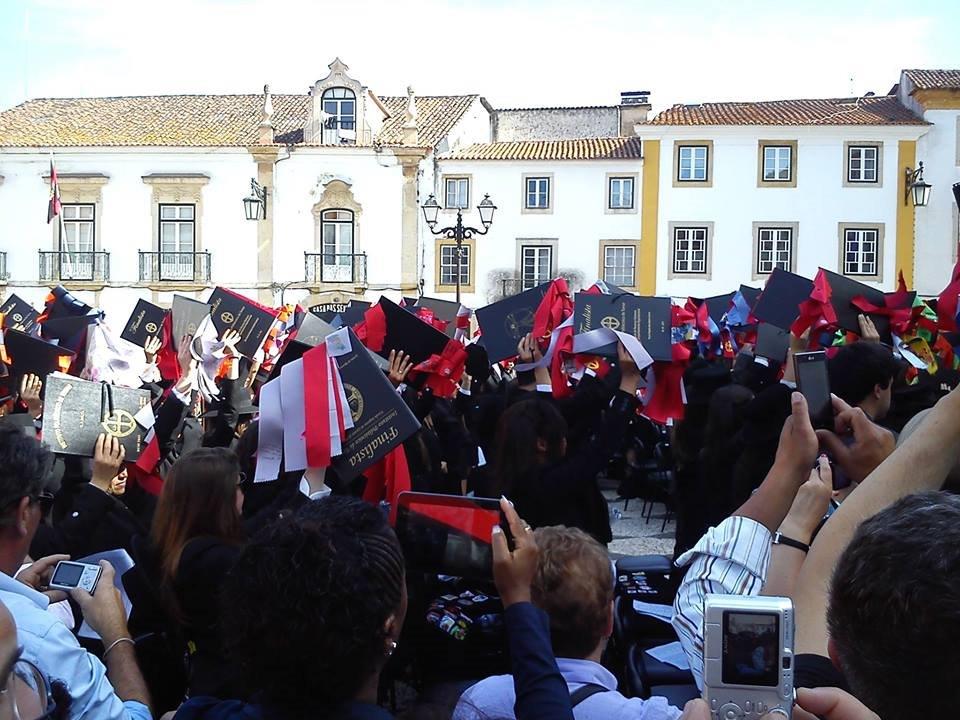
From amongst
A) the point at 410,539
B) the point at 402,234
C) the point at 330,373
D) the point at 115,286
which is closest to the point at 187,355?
the point at 330,373

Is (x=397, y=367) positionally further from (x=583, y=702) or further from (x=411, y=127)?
(x=411, y=127)

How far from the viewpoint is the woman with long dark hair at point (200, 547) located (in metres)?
2.86

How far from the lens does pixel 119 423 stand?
4262 mm

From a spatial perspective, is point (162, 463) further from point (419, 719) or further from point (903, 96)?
point (903, 96)

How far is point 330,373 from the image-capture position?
12.9 ft

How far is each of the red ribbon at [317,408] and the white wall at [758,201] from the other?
2865 centimetres

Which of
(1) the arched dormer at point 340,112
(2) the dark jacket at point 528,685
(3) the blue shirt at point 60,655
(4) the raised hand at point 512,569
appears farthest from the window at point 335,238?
(2) the dark jacket at point 528,685

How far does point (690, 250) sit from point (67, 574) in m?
30.8

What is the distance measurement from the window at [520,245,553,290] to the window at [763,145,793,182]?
24.0 ft

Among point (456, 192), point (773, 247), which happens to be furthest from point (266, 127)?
point (773, 247)

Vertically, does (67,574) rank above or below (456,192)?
below

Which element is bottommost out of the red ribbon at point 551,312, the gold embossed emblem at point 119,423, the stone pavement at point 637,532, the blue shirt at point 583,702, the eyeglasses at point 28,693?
the stone pavement at point 637,532

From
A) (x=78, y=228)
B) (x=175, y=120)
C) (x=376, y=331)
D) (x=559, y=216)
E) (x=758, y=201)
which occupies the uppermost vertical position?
(x=175, y=120)

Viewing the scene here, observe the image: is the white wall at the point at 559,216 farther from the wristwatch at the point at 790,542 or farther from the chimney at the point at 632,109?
the wristwatch at the point at 790,542
